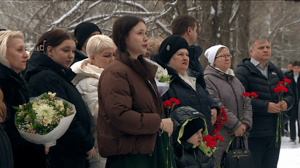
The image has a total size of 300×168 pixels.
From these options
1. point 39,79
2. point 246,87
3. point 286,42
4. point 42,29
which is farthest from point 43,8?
point 286,42

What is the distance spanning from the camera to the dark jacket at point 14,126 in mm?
2775

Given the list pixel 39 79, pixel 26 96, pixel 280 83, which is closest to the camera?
pixel 26 96

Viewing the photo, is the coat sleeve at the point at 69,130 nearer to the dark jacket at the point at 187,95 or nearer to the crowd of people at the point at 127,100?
the crowd of people at the point at 127,100

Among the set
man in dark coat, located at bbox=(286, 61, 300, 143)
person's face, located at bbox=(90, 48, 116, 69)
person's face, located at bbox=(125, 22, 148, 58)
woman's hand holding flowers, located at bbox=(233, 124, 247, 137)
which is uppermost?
person's face, located at bbox=(125, 22, 148, 58)

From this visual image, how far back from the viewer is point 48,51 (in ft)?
11.4

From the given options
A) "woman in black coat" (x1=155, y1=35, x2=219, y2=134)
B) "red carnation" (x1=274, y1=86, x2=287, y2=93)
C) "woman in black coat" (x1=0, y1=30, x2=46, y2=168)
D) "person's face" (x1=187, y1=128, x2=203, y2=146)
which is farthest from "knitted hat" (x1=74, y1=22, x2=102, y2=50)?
"red carnation" (x1=274, y1=86, x2=287, y2=93)

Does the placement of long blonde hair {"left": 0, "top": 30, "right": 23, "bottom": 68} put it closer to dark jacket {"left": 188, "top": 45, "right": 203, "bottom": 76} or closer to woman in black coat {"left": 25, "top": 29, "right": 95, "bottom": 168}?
woman in black coat {"left": 25, "top": 29, "right": 95, "bottom": 168}

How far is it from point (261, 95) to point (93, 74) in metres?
2.80

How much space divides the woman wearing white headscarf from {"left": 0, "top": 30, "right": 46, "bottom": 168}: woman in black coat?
2.45m

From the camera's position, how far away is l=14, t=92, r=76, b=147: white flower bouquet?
2.69 m

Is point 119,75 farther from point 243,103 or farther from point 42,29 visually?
point 42,29

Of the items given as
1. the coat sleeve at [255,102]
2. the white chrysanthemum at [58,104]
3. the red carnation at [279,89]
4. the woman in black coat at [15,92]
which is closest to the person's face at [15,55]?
the woman in black coat at [15,92]

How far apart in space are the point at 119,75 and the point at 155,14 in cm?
780

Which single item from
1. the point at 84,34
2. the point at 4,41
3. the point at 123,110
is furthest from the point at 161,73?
the point at 84,34
